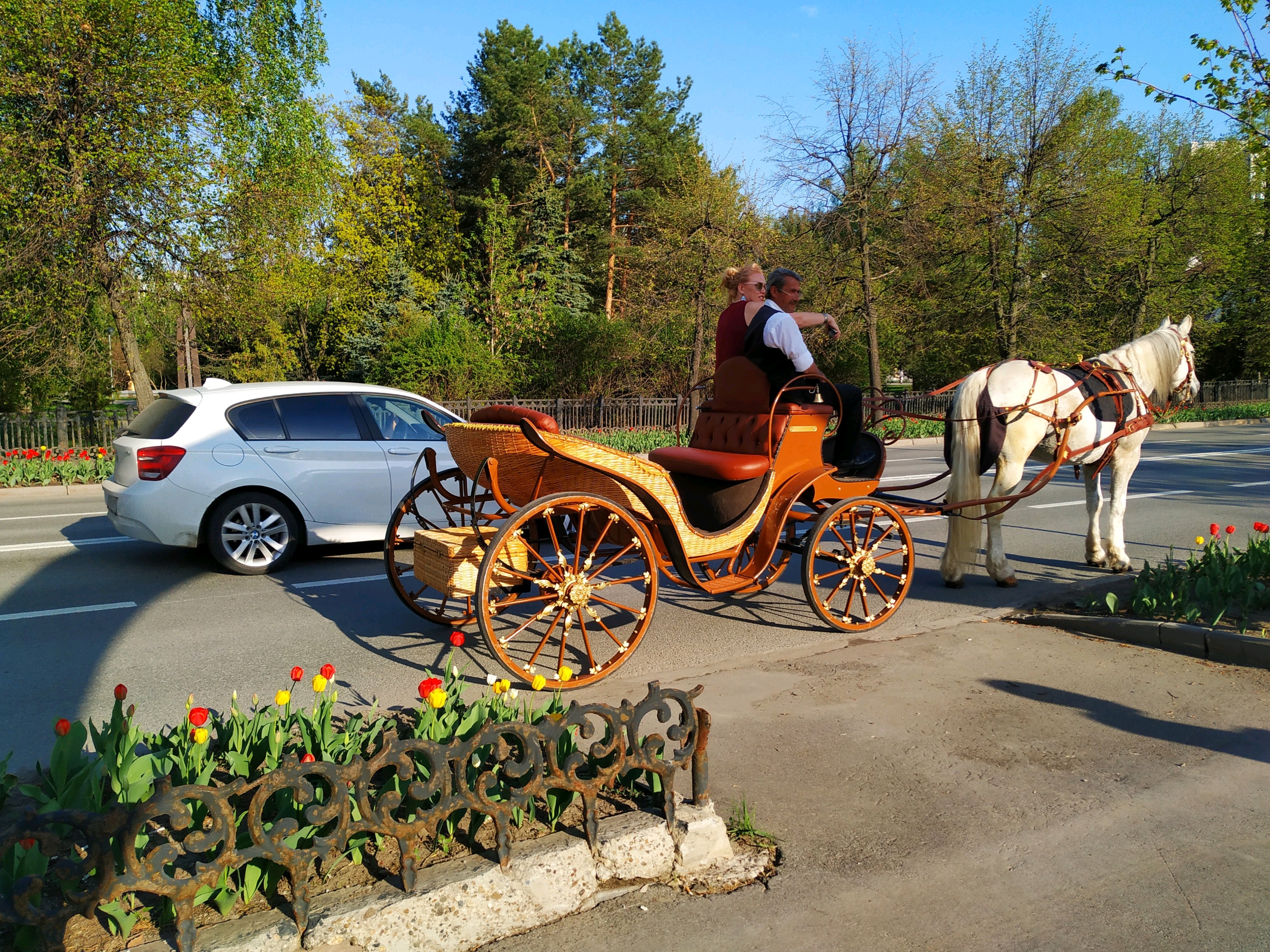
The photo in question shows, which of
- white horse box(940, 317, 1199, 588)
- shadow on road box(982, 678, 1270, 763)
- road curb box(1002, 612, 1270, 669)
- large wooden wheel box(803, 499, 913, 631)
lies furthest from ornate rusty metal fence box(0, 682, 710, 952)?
white horse box(940, 317, 1199, 588)

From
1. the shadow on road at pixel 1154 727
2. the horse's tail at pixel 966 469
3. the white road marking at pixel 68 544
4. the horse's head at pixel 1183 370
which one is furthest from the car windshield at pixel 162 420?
the horse's head at pixel 1183 370

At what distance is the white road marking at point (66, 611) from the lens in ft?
20.6

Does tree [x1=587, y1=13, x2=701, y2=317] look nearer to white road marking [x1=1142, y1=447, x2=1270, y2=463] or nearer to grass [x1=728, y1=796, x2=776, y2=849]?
white road marking [x1=1142, y1=447, x2=1270, y2=463]

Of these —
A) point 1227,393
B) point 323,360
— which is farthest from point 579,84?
point 1227,393

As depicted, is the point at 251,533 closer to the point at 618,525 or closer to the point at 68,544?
the point at 68,544

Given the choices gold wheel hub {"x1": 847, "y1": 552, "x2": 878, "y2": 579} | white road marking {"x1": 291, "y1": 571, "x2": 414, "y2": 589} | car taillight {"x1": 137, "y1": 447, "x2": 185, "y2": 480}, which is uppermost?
car taillight {"x1": 137, "y1": 447, "x2": 185, "y2": 480}

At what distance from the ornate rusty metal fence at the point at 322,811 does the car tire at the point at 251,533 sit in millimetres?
5190

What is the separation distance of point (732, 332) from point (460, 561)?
8.56 feet

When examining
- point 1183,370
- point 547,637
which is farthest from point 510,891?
point 1183,370

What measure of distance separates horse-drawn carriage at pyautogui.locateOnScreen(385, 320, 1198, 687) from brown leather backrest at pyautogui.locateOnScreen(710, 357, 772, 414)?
11 millimetres

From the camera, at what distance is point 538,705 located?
4.42m

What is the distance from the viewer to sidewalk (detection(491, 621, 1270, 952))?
2.80 m

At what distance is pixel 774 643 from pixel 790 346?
1.96 m

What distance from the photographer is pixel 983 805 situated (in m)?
3.60
